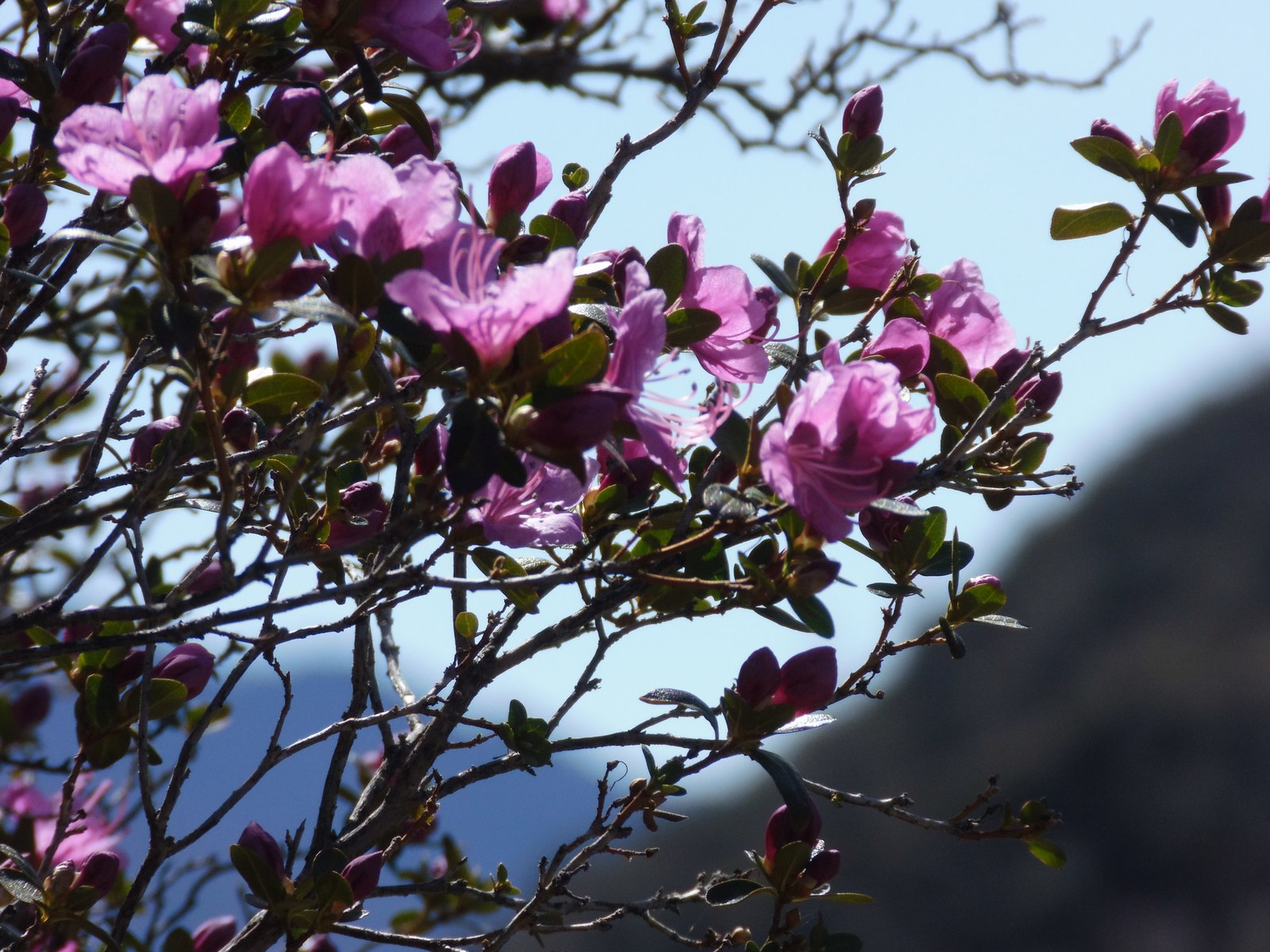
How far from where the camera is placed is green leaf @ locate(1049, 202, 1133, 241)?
1.49 metres

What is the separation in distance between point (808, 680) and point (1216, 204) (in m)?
0.78

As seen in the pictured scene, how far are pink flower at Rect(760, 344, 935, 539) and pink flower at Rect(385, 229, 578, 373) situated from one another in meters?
0.26

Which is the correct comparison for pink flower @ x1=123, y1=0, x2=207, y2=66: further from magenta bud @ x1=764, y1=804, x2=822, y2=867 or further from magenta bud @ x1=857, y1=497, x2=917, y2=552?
magenta bud @ x1=764, y1=804, x2=822, y2=867

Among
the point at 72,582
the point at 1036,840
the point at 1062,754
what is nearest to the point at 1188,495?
the point at 1062,754

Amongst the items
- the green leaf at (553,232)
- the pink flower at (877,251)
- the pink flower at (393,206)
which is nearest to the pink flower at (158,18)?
the green leaf at (553,232)

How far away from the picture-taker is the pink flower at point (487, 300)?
3.05 ft

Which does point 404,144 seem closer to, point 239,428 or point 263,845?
point 239,428

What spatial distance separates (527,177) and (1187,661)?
11936 mm

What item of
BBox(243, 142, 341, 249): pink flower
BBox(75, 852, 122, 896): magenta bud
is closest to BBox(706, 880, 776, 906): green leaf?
BBox(75, 852, 122, 896): magenta bud

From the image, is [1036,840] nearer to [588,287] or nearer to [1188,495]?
[588,287]

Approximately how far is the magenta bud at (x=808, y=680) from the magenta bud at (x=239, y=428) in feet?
2.33

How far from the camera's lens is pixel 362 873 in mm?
1440

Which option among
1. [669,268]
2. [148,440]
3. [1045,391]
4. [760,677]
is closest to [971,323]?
[1045,391]

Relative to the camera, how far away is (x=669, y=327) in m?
1.29
